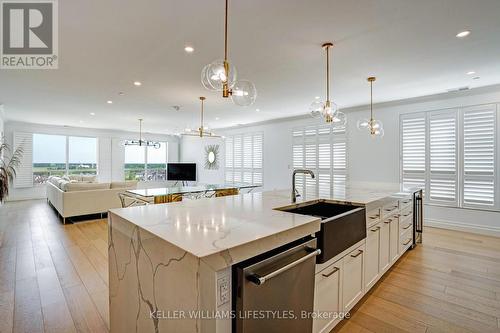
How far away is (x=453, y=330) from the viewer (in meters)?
1.83

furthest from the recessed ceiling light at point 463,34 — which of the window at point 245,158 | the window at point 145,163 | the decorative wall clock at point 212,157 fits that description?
the window at point 145,163

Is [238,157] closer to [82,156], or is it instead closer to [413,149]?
[413,149]

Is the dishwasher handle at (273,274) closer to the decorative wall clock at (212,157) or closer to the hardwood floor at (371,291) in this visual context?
the hardwood floor at (371,291)

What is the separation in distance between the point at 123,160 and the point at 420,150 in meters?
9.53

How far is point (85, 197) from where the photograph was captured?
5059 mm

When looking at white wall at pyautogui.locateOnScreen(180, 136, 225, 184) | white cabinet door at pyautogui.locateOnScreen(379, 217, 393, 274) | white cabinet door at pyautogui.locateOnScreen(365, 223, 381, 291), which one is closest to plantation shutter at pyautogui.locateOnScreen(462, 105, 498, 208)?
white cabinet door at pyautogui.locateOnScreen(379, 217, 393, 274)

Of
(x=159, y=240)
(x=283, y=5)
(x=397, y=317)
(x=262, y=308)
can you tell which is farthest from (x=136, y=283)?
(x=283, y=5)

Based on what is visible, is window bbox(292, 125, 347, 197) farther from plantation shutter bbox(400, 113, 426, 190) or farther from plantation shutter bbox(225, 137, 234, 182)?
plantation shutter bbox(225, 137, 234, 182)

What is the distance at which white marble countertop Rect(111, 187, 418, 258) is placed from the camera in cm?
102

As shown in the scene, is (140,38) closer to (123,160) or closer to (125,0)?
(125,0)

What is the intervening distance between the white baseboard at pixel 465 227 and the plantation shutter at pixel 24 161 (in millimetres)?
11058

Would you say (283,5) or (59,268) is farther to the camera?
(59,268)

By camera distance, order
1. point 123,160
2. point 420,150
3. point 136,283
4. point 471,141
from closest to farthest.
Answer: point 136,283 → point 471,141 → point 420,150 → point 123,160

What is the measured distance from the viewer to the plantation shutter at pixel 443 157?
4.44 metres
